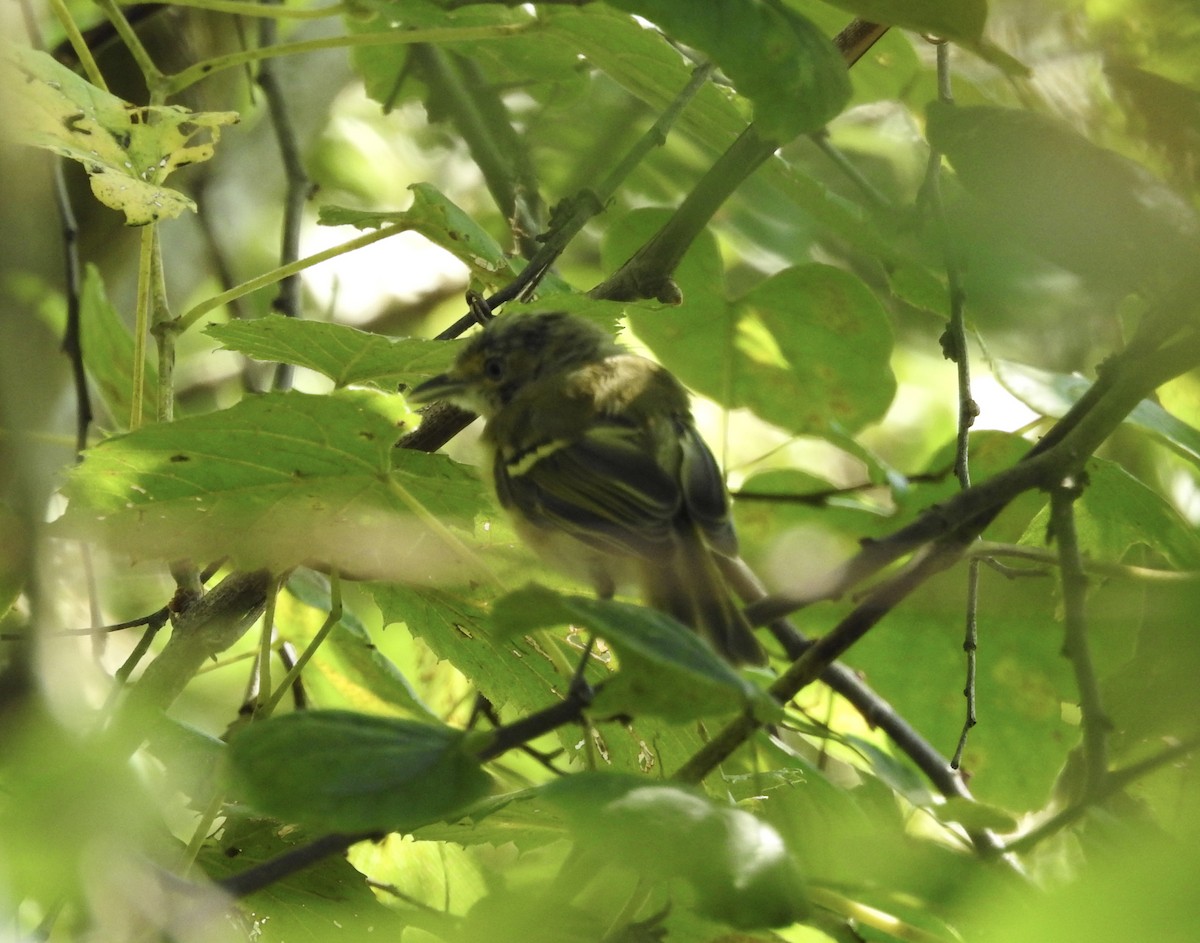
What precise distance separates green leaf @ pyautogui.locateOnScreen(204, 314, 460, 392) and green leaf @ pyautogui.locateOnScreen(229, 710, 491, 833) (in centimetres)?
82

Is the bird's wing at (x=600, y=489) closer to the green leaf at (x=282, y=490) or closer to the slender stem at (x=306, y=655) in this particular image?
A: the green leaf at (x=282, y=490)

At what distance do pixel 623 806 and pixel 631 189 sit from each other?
342 cm

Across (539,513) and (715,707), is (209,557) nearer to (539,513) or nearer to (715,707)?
(539,513)

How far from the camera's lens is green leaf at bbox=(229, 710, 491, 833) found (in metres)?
1.00

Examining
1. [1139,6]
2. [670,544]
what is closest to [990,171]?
[1139,6]

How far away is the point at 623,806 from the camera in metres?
0.94

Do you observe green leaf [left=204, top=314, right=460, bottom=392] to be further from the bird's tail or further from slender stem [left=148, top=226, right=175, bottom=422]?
the bird's tail

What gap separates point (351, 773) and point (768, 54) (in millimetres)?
887

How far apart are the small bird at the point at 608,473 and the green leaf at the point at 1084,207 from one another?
85 centimetres

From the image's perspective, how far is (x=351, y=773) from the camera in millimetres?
1031

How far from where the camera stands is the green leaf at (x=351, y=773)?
3.28 ft

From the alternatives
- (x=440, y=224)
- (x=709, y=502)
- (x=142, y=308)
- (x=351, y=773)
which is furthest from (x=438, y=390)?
(x=351, y=773)

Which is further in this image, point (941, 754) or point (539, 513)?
point (941, 754)

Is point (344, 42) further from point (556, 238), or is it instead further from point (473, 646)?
point (473, 646)
